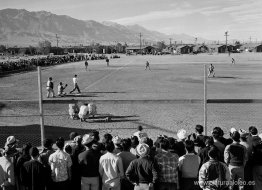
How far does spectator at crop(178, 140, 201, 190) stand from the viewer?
5859mm

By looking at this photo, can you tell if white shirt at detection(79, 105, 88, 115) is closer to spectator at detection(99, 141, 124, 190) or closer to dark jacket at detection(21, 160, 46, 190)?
spectator at detection(99, 141, 124, 190)

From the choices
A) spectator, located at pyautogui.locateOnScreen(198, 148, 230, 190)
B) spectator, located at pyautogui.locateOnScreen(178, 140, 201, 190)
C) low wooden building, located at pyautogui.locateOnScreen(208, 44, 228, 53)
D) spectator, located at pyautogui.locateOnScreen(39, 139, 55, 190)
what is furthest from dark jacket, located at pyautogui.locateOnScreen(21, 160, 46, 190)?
low wooden building, located at pyautogui.locateOnScreen(208, 44, 228, 53)

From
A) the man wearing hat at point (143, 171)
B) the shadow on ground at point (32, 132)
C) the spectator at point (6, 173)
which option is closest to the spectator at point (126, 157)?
the man wearing hat at point (143, 171)

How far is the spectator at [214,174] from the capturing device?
5367 mm

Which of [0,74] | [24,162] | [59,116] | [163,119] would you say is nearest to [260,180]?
[24,162]

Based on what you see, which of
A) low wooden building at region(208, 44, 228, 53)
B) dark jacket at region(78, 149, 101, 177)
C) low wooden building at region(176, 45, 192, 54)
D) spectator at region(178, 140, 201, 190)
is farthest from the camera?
low wooden building at region(176, 45, 192, 54)

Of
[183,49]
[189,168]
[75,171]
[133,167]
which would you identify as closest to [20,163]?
[75,171]

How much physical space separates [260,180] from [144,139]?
238cm

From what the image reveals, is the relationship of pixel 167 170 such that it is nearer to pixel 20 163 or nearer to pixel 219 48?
pixel 20 163

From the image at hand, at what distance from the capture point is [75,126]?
14578mm

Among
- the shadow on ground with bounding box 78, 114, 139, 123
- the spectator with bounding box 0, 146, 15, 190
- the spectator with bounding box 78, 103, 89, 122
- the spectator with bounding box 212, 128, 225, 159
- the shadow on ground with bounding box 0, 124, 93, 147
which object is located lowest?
the shadow on ground with bounding box 0, 124, 93, 147

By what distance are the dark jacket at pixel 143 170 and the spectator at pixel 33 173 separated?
1.48 metres

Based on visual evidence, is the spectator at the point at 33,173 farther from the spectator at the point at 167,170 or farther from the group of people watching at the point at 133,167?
the spectator at the point at 167,170

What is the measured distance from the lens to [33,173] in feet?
18.5
